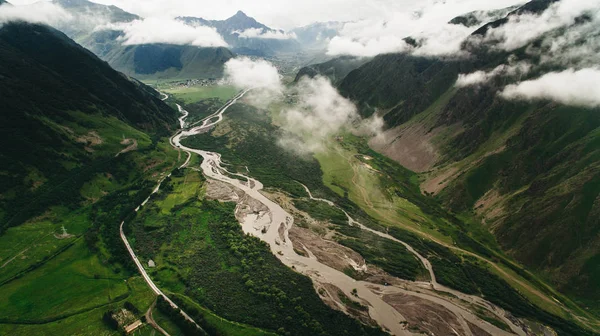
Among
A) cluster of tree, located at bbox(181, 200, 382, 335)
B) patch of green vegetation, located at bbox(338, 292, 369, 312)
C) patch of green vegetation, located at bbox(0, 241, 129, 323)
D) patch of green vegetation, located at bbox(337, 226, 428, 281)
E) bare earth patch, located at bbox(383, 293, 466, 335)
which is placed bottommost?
patch of green vegetation, located at bbox(0, 241, 129, 323)

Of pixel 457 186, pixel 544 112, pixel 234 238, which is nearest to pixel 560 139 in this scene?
pixel 544 112

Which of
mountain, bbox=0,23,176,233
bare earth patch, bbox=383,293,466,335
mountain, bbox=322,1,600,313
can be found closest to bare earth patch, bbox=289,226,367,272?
bare earth patch, bbox=383,293,466,335

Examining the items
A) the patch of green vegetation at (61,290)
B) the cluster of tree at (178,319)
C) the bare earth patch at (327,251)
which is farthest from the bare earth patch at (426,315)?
the patch of green vegetation at (61,290)

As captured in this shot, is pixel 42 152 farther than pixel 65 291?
Yes

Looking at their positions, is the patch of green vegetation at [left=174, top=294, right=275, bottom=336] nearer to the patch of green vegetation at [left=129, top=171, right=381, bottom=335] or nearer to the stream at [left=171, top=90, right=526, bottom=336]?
the patch of green vegetation at [left=129, top=171, right=381, bottom=335]

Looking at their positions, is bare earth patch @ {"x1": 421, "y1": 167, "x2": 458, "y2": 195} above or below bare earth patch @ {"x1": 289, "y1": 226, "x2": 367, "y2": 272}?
above

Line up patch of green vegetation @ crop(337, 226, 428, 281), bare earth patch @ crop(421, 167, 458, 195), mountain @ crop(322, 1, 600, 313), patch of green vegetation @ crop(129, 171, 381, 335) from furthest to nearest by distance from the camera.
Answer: bare earth patch @ crop(421, 167, 458, 195), patch of green vegetation @ crop(337, 226, 428, 281), mountain @ crop(322, 1, 600, 313), patch of green vegetation @ crop(129, 171, 381, 335)

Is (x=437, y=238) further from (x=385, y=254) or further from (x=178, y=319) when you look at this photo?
(x=178, y=319)

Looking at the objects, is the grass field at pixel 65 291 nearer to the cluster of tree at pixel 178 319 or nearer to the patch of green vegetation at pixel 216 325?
the cluster of tree at pixel 178 319

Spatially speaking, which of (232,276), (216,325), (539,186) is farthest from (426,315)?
(539,186)

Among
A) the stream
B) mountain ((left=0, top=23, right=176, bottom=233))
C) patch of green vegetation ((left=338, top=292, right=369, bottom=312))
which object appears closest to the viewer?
the stream

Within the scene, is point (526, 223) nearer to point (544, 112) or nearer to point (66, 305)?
point (544, 112)
